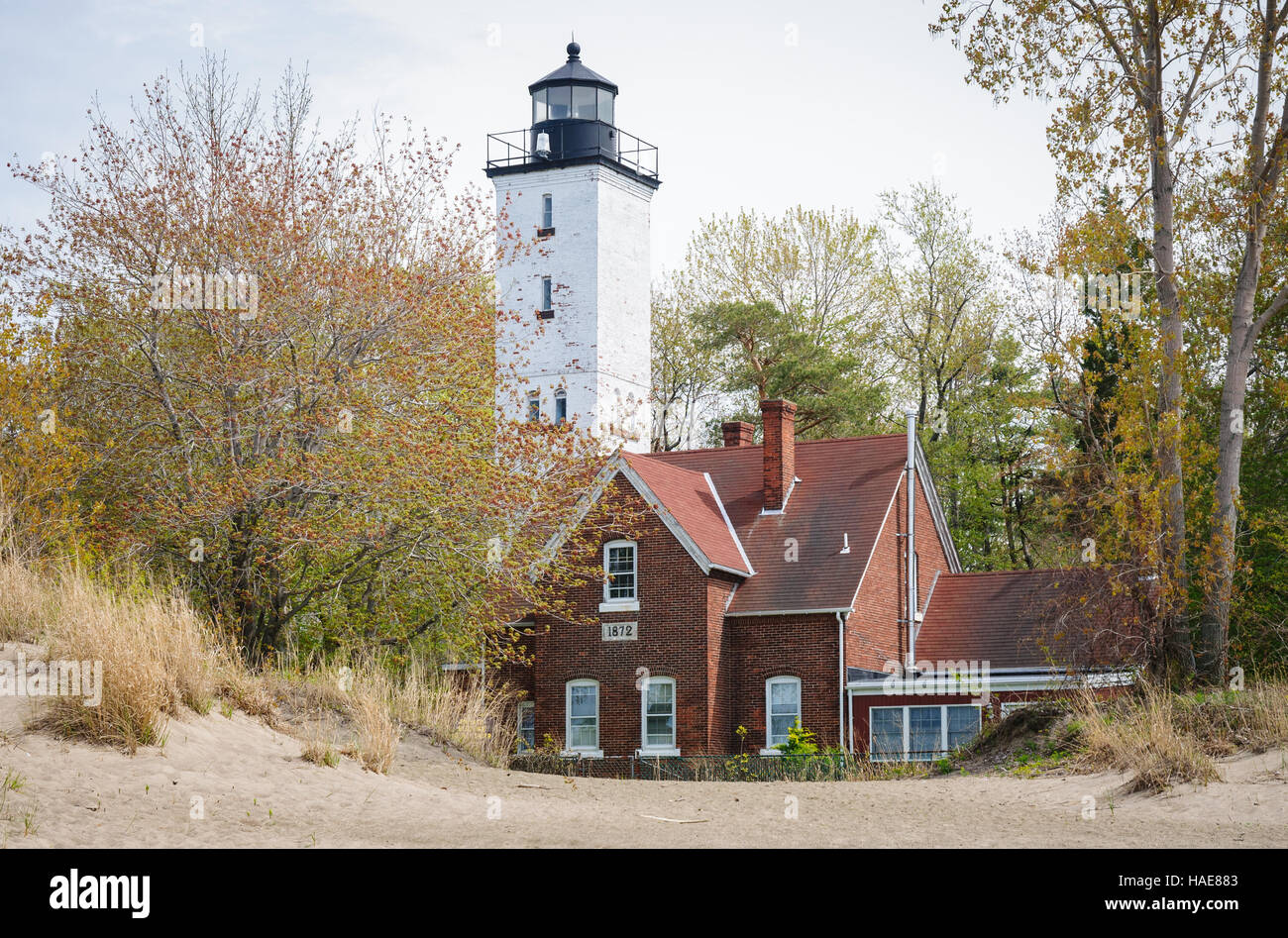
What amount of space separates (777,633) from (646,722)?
11.3 feet

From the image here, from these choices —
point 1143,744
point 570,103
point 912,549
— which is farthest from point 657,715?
point 570,103

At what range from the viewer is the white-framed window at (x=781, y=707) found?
96.9 ft

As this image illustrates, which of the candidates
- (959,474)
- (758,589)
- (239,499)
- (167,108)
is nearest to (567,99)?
(959,474)

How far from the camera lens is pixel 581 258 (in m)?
45.0

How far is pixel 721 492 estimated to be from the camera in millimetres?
34375

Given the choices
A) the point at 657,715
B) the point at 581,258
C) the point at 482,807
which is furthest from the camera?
the point at 581,258

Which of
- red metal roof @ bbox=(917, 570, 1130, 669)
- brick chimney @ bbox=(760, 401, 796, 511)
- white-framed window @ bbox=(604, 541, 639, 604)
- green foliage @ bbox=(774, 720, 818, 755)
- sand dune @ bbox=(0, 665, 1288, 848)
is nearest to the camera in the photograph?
sand dune @ bbox=(0, 665, 1288, 848)

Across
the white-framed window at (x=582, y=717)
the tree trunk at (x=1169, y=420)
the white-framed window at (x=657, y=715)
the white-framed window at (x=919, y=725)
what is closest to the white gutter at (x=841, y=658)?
the white-framed window at (x=919, y=725)

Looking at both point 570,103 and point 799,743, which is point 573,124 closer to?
point 570,103

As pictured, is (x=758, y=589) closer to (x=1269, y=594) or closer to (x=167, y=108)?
(x=1269, y=594)

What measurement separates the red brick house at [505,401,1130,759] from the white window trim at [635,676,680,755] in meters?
0.03

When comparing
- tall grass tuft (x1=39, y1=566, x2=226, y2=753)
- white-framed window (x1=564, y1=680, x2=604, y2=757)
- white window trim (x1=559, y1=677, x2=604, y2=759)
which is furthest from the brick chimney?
tall grass tuft (x1=39, y1=566, x2=226, y2=753)

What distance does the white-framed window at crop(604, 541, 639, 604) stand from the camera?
3070 centimetres

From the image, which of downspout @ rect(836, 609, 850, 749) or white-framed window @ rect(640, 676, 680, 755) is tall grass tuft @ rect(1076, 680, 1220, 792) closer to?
downspout @ rect(836, 609, 850, 749)
